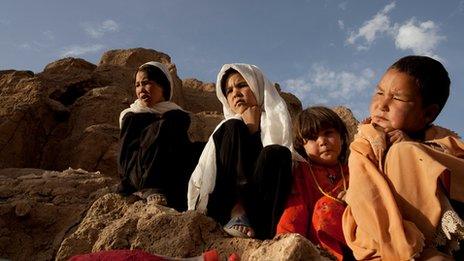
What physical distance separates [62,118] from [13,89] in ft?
2.88

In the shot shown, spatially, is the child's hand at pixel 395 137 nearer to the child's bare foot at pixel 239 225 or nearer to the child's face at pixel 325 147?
the child's face at pixel 325 147

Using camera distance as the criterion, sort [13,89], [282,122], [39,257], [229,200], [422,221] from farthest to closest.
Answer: [13,89]
[39,257]
[282,122]
[229,200]
[422,221]

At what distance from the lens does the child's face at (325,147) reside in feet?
9.09

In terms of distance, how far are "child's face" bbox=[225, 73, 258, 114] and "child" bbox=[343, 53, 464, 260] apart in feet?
3.42

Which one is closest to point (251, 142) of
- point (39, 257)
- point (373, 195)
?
point (373, 195)

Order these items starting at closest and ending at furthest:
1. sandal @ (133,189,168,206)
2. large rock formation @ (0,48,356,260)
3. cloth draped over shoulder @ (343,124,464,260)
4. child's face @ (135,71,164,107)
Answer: cloth draped over shoulder @ (343,124,464,260) → large rock formation @ (0,48,356,260) → sandal @ (133,189,168,206) → child's face @ (135,71,164,107)

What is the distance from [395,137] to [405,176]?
247mm

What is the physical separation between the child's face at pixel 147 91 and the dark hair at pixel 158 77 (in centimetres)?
4

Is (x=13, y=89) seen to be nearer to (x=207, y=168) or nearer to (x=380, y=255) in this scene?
(x=207, y=168)

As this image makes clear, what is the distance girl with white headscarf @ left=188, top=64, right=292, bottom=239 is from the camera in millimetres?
2646

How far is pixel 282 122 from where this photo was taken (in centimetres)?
301

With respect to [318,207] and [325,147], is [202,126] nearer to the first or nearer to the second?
[325,147]

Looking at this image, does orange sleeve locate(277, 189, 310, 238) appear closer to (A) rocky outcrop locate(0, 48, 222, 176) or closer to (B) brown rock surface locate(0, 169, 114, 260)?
(B) brown rock surface locate(0, 169, 114, 260)

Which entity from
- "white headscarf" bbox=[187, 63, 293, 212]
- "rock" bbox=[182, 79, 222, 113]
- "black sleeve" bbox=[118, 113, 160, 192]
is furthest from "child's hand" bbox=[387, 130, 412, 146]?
"rock" bbox=[182, 79, 222, 113]
